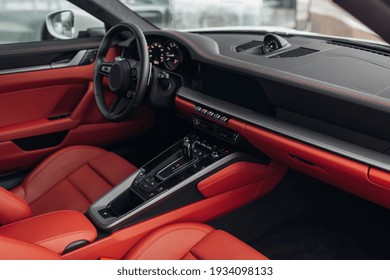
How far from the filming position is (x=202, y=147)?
6.53 ft

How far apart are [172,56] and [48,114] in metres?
0.79

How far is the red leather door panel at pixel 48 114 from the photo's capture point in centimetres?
223

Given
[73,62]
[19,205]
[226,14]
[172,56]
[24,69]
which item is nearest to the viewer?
[19,205]

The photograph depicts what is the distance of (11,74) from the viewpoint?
7.17ft

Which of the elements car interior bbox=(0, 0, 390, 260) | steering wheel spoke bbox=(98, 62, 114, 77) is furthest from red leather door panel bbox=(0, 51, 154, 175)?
steering wheel spoke bbox=(98, 62, 114, 77)

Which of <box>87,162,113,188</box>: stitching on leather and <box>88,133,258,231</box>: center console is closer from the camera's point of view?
<box>88,133,258,231</box>: center console

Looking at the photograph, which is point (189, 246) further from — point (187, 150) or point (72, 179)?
point (72, 179)

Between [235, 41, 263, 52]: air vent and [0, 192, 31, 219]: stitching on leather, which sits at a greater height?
[235, 41, 263, 52]: air vent

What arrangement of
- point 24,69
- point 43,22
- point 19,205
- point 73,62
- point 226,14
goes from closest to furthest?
point 19,205 → point 24,69 → point 73,62 → point 43,22 → point 226,14

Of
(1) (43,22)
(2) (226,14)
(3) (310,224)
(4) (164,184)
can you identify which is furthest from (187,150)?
(2) (226,14)

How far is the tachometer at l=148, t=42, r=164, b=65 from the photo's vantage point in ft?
7.01

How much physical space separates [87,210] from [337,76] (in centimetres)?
107

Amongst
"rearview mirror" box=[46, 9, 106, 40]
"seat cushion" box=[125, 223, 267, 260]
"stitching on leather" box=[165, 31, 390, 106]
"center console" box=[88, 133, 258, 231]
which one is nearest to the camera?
"stitching on leather" box=[165, 31, 390, 106]

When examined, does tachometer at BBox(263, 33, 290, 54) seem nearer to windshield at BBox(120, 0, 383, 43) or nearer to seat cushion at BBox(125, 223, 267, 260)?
windshield at BBox(120, 0, 383, 43)
